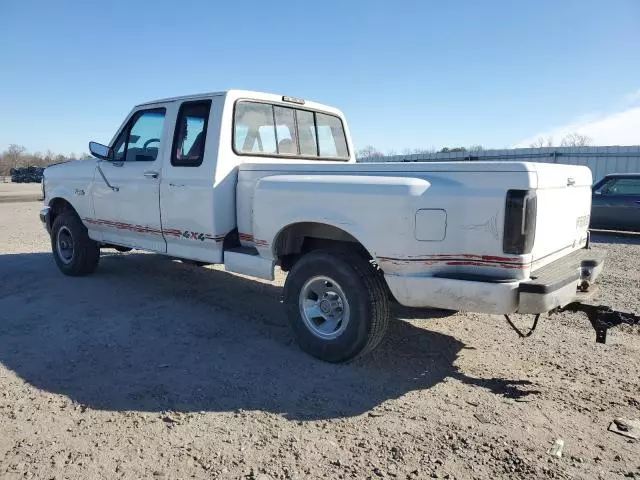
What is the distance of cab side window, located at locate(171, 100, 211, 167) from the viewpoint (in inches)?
196

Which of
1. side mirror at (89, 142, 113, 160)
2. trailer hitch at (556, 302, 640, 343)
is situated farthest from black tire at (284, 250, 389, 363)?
side mirror at (89, 142, 113, 160)

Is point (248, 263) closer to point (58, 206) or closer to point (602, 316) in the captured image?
point (602, 316)

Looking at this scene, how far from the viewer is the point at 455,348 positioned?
4.41 meters

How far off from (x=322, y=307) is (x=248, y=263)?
35.6 inches

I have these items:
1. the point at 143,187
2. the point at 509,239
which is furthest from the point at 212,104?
the point at 509,239

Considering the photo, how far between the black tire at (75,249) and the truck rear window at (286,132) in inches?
120

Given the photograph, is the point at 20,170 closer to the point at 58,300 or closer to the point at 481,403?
the point at 58,300

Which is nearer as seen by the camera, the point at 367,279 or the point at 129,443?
the point at 129,443

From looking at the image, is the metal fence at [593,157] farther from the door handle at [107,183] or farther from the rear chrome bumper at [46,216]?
the door handle at [107,183]

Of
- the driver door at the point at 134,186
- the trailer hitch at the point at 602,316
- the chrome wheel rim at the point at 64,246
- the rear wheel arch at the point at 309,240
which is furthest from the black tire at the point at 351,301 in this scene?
the chrome wheel rim at the point at 64,246

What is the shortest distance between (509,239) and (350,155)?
3702 millimetres

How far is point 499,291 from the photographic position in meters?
3.15

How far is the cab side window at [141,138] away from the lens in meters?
5.54

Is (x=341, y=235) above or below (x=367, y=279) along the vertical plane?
above
